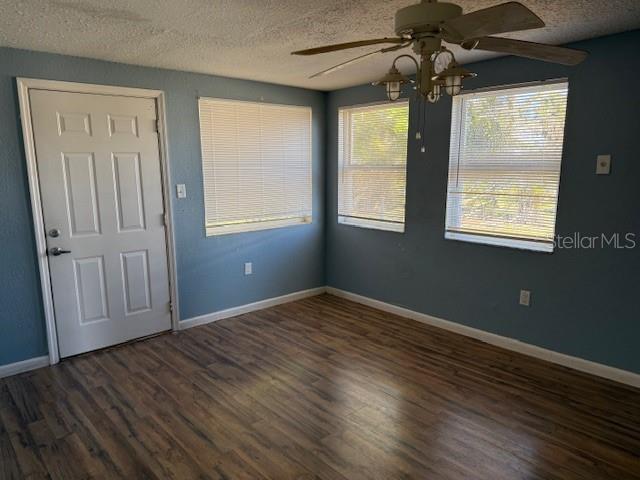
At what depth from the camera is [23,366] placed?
314 cm

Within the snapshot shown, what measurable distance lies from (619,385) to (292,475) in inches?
92.8

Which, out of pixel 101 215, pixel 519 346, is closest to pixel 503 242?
pixel 519 346

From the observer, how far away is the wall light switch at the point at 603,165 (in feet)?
9.36

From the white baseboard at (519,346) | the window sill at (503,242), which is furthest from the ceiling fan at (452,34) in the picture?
the white baseboard at (519,346)

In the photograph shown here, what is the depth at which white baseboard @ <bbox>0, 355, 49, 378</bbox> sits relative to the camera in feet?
10.1

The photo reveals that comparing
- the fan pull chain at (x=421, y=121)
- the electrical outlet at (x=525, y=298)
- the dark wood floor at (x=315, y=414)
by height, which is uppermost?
the fan pull chain at (x=421, y=121)

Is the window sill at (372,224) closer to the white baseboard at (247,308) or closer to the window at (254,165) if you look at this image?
the window at (254,165)

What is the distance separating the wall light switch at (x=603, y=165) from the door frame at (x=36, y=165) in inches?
132

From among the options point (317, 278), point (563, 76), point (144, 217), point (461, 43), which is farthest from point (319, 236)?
point (461, 43)

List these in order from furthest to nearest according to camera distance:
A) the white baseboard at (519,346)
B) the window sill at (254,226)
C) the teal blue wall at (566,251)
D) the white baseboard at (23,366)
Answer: the window sill at (254,226), the white baseboard at (23,366), the white baseboard at (519,346), the teal blue wall at (566,251)

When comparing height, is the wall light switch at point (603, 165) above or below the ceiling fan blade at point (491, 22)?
below

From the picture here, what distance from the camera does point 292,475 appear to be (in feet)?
6.82


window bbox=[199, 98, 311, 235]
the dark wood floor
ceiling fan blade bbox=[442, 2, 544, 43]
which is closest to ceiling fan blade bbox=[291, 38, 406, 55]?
ceiling fan blade bbox=[442, 2, 544, 43]

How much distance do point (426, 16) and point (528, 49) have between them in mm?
568
